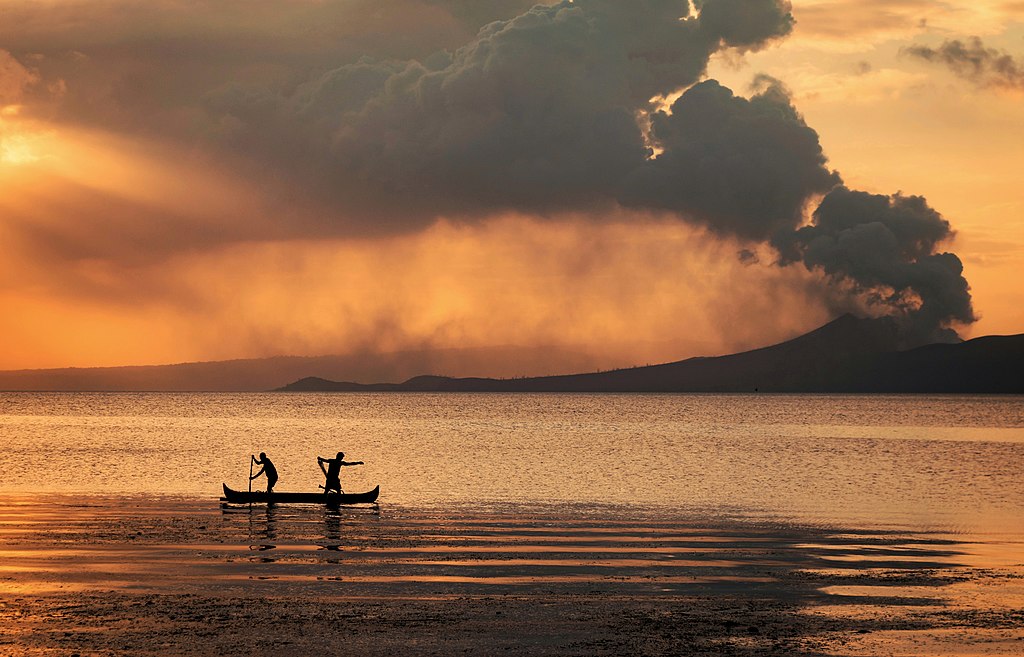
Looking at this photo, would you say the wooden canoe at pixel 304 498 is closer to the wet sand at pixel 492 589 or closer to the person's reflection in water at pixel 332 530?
the person's reflection in water at pixel 332 530

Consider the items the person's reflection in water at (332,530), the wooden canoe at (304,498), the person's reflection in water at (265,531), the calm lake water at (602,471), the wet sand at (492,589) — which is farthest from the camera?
the calm lake water at (602,471)

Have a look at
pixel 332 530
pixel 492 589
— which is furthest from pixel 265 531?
pixel 492 589

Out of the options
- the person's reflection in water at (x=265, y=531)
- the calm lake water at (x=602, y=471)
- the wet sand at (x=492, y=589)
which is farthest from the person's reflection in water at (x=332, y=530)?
the calm lake water at (x=602, y=471)

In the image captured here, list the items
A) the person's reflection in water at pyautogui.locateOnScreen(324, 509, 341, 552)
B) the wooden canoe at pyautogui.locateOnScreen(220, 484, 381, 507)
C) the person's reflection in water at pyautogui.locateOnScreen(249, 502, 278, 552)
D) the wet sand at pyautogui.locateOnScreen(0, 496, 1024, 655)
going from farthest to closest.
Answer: the wooden canoe at pyautogui.locateOnScreen(220, 484, 381, 507)
the person's reflection in water at pyautogui.locateOnScreen(324, 509, 341, 552)
the person's reflection in water at pyautogui.locateOnScreen(249, 502, 278, 552)
the wet sand at pyautogui.locateOnScreen(0, 496, 1024, 655)

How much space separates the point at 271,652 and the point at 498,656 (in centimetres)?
400

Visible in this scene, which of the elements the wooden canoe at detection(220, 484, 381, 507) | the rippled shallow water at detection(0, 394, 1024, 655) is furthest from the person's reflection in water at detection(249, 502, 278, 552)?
the wooden canoe at detection(220, 484, 381, 507)

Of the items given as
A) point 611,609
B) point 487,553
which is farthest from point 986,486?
point 611,609

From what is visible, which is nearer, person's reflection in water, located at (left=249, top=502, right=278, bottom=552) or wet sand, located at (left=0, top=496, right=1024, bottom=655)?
wet sand, located at (left=0, top=496, right=1024, bottom=655)

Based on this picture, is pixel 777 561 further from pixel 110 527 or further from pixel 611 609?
pixel 110 527

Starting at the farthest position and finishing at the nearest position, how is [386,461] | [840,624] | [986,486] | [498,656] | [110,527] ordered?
1. [386,461]
2. [986,486]
3. [110,527]
4. [840,624]
5. [498,656]

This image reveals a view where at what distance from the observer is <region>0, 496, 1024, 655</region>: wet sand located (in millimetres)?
21250

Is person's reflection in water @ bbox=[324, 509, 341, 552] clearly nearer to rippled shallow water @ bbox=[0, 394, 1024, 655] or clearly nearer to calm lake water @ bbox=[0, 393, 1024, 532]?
rippled shallow water @ bbox=[0, 394, 1024, 655]

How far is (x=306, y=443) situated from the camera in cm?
12456

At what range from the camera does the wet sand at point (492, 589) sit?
69.7ft
